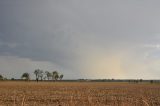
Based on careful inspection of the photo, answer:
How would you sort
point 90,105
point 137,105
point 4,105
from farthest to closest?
point 4,105
point 137,105
point 90,105

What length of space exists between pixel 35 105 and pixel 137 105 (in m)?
13.9

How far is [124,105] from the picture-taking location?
858 cm

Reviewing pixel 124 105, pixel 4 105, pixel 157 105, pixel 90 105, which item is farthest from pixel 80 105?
pixel 157 105

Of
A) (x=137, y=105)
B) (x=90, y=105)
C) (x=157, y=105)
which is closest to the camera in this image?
(x=90, y=105)

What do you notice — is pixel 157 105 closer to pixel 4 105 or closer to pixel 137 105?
pixel 4 105

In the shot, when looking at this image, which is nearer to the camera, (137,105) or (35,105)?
(137,105)

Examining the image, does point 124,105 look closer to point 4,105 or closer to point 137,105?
point 137,105

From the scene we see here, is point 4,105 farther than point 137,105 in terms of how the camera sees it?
Yes

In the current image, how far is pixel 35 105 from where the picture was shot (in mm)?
22453

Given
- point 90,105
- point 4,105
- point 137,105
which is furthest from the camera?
point 4,105

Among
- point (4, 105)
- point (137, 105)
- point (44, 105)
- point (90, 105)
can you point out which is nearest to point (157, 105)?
point (44, 105)

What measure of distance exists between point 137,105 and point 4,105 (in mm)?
14130

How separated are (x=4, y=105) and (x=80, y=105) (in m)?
13.2

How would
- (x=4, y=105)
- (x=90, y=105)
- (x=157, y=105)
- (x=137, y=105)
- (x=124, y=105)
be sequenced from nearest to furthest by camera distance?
(x=90, y=105) → (x=124, y=105) → (x=137, y=105) → (x=4, y=105) → (x=157, y=105)
